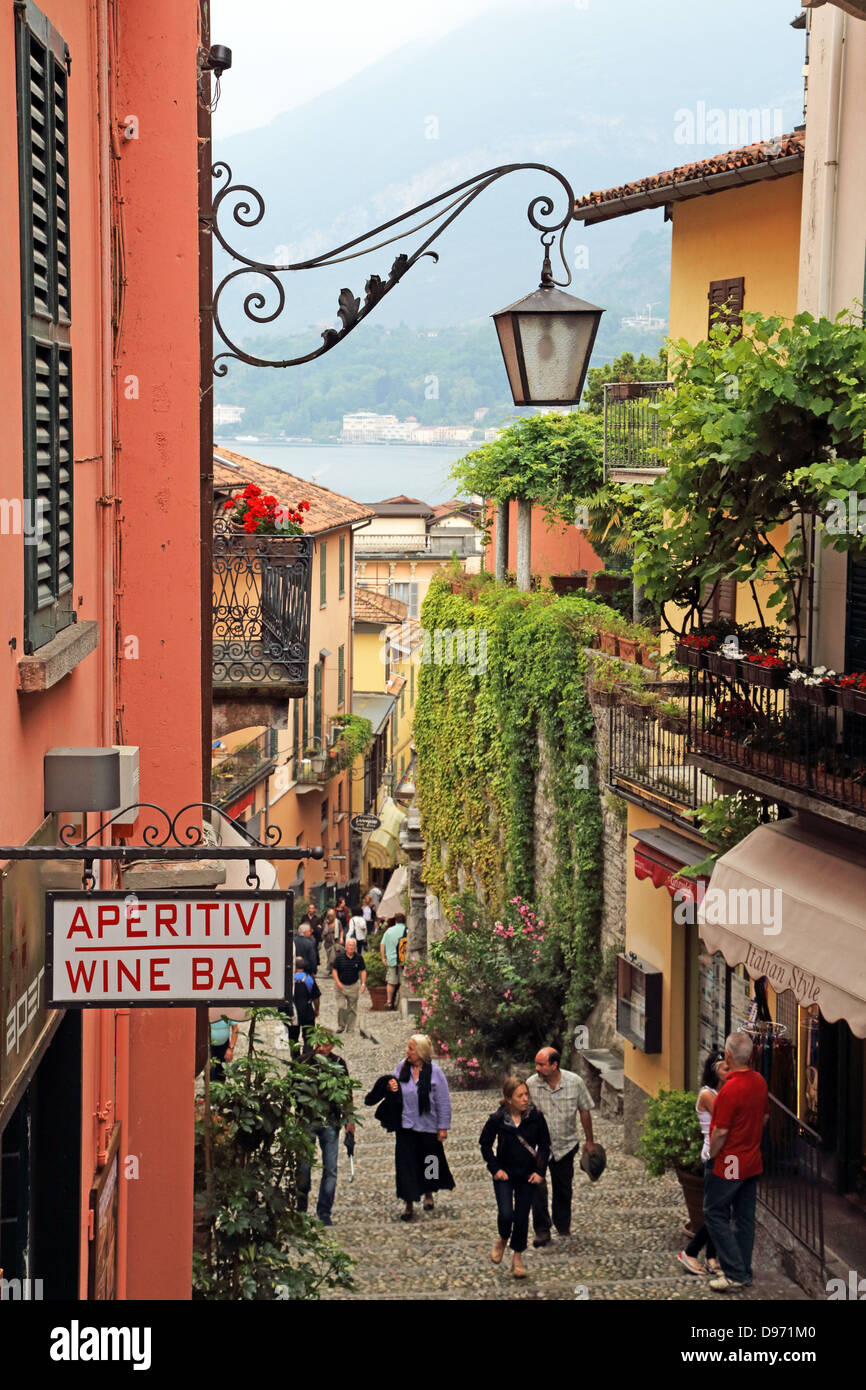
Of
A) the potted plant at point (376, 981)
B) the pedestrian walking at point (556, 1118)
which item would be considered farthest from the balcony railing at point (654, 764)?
the potted plant at point (376, 981)

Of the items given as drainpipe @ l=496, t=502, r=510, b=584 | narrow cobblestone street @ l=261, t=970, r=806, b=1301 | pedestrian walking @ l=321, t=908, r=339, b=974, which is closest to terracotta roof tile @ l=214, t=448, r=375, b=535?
drainpipe @ l=496, t=502, r=510, b=584

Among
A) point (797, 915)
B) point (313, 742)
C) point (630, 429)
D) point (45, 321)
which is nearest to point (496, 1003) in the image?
point (630, 429)

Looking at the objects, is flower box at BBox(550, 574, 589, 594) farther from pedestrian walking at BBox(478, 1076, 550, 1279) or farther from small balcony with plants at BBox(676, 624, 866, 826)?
pedestrian walking at BBox(478, 1076, 550, 1279)

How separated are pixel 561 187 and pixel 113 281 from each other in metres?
1.99

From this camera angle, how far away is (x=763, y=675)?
9.63 metres

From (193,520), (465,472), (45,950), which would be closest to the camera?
(45,950)

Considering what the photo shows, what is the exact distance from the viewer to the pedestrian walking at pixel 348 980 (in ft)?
65.5

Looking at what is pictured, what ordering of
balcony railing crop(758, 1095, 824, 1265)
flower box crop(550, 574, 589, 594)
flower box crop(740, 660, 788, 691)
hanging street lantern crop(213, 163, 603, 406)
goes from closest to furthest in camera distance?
hanging street lantern crop(213, 163, 603, 406) → flower box crop(740, 660, 788, 691) → balcony railing crop(758, 1095, 824, 1265) → flower box crop(550, 574, 589, 594)

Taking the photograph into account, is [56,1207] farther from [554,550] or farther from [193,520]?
[554,550]

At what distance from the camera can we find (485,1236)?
37.9 ft

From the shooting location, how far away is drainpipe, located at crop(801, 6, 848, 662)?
10.4 metres

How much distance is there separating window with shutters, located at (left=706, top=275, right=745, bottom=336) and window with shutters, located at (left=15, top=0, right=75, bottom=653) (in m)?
11.7

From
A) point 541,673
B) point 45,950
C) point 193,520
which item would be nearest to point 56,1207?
point 45,950

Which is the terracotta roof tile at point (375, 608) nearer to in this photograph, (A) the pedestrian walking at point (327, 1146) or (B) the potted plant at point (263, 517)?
(A) the pedestrian walking at point (327, 1146)
